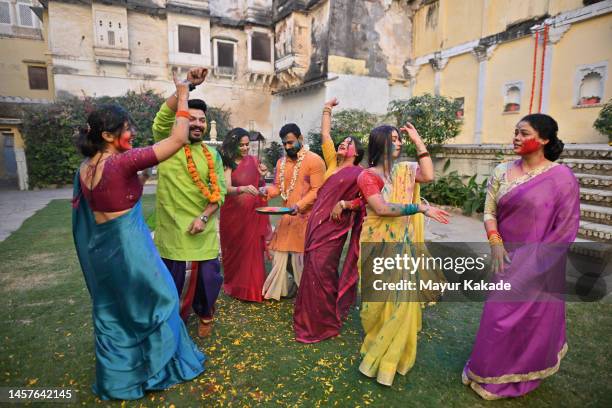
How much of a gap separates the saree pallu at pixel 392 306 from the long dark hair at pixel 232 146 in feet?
5.62

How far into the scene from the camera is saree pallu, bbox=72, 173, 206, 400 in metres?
2.13

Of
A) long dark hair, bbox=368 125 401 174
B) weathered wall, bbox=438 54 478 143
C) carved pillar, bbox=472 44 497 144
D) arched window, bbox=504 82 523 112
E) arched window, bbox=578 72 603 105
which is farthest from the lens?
weathered wall, bbox=438 54 478 143

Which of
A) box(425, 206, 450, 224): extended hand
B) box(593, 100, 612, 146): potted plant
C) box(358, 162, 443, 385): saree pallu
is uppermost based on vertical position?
box(593, 100, 612, 146): potted plant

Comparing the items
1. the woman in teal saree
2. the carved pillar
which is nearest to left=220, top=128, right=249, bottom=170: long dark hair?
the woman in teal saree

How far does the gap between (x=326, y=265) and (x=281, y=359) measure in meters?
0.77

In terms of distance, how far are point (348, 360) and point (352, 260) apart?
76cm

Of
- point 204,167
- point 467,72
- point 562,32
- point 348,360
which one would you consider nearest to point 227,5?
point 467,72

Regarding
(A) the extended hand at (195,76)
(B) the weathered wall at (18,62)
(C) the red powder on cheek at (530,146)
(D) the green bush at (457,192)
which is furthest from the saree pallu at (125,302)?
(B) the weathered wall at (18,62)

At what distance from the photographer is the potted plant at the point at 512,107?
11758mm

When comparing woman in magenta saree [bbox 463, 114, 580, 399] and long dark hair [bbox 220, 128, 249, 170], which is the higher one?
long dark hair [bbox 220, 128, 249, 170]

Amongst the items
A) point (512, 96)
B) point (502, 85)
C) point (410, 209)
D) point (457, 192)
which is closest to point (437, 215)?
point (410, 209)

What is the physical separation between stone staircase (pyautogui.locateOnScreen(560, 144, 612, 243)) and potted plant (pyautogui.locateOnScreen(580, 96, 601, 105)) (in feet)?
14.4

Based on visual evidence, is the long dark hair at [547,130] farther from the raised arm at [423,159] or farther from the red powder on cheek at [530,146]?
the raised arm at [423,159]

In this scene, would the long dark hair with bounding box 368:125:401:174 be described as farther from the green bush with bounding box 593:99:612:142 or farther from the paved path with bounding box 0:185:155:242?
the green bush with bounding box 593:99:612:142
